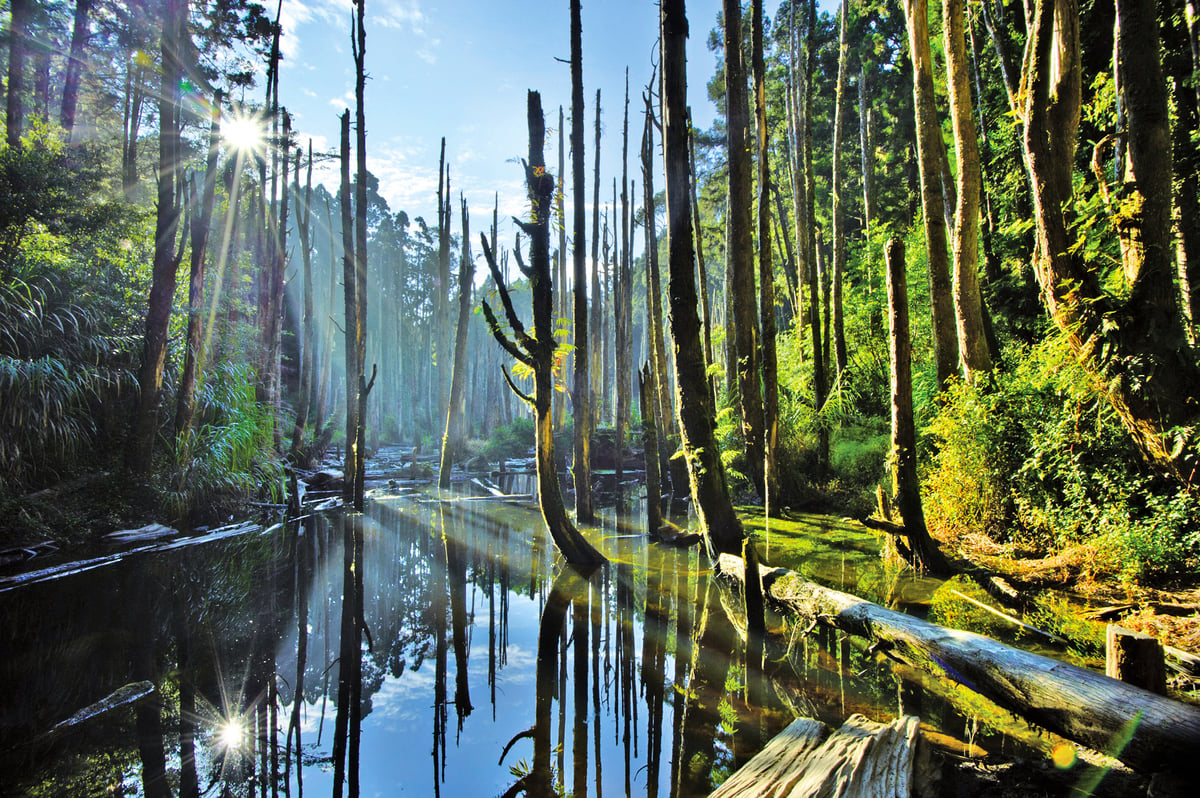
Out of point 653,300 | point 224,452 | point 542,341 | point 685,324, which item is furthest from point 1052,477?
point 224,452

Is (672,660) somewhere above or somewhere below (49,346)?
below

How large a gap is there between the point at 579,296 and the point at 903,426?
611 centimetres

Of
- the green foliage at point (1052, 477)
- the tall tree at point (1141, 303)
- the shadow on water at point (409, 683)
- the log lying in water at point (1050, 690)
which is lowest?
the shadow on water at point (409, 683)

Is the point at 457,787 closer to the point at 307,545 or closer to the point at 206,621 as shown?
the point at 206,621

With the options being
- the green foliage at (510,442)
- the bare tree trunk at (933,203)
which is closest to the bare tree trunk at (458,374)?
the green foliage at (510,442)

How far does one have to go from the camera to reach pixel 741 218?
→ 9148 mm

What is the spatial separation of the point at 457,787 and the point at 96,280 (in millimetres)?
12292

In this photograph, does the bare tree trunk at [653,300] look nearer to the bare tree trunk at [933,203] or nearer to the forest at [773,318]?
the forest at [773,318]

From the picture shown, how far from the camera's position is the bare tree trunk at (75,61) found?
1349cm

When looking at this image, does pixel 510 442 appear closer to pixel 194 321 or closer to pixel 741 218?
pixel 194 321

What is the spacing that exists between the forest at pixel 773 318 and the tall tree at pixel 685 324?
0.04m

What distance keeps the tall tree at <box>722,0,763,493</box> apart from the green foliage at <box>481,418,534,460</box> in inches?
668

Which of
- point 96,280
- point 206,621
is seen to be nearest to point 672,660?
point 206,621

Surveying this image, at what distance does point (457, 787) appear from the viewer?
2.96 meters
